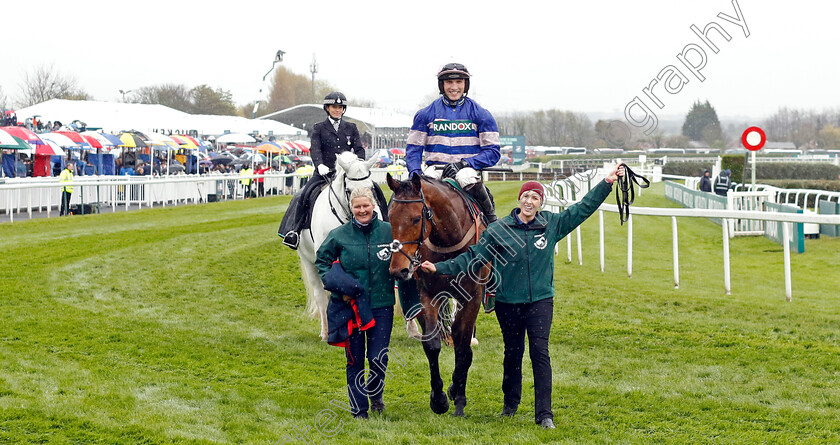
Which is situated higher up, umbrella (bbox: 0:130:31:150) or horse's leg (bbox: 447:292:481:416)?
umbrella (bbox: 0:130:31:150)

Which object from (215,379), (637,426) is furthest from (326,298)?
(637,426)

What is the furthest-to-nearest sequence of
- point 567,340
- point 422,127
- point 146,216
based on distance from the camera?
point 146,216
point 567,340
point 422,127

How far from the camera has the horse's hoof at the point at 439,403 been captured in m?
5.14

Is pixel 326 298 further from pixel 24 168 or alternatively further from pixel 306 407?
pixel 24 168

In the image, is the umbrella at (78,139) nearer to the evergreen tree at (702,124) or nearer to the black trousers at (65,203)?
the black trousers at (65,203)

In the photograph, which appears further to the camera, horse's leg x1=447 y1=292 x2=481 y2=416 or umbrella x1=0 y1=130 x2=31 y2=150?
umbrella x1=0 y1=130 x2=31 y2=150

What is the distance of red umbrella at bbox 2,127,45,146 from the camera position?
2011 cm

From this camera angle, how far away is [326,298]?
757 centimetres

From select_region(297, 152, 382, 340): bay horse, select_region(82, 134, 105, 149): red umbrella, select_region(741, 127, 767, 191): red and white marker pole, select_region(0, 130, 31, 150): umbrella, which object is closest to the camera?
select_region(297, 152, 382, 340): bay horse

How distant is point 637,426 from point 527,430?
68 centimetres

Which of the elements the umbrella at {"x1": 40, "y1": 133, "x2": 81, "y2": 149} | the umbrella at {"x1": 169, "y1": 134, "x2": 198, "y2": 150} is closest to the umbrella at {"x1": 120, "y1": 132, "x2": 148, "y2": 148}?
the umbrella at {"x1": 169, "y1": 134, "x2": 198, "y2": 150}

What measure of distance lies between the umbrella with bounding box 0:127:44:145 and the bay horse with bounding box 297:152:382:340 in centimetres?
1505

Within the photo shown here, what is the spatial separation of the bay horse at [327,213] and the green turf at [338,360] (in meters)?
0.42

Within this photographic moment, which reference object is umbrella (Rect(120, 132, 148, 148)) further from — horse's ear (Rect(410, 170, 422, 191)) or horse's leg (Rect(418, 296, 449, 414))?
horse's ear (Rect(410, 170, 422, 191))
